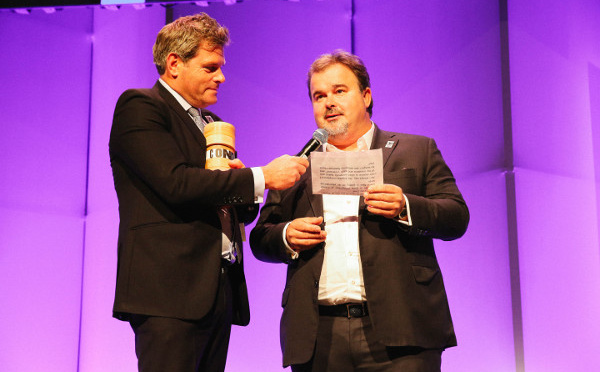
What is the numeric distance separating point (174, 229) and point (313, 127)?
189 cm

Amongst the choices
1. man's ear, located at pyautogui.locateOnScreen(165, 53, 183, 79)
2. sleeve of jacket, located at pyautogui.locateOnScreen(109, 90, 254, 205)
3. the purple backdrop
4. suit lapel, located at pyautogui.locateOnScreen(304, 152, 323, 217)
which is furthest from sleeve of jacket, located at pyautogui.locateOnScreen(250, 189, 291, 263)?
the purple backdrop

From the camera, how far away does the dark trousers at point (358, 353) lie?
204cm

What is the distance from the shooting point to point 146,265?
1819 mm

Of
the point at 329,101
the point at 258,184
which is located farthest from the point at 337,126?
the point at 258,184

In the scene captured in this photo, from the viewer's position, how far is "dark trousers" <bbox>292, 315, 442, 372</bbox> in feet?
6.70

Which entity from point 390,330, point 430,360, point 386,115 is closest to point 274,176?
point 390,330

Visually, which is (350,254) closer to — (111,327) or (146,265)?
Result: (146,265)

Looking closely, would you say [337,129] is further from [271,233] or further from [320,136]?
[271,233]

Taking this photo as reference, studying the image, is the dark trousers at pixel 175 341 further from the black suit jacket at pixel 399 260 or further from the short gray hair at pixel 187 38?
the short gray hair at pixel 187 38

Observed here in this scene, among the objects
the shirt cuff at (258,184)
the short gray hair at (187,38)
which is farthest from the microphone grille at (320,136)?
the short gray hair at (187,38)

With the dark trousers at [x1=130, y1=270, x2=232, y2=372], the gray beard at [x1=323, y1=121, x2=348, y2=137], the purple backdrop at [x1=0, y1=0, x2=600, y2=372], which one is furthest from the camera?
the purple backdrop at [x1=0, y1=0, x2=600, y2=372]

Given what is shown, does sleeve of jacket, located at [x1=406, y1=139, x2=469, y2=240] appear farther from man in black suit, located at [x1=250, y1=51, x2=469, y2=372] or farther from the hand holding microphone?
the hand holding microphone

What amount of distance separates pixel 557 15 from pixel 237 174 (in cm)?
250

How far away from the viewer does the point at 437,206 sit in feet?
6.98
